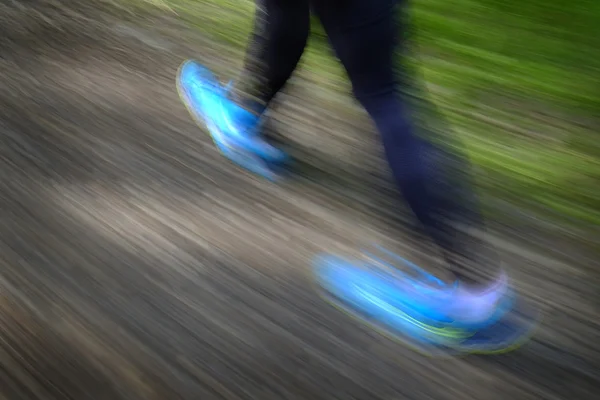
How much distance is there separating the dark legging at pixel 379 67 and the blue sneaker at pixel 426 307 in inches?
4.1

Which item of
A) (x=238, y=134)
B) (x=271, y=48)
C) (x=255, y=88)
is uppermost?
(x=271, y=48)

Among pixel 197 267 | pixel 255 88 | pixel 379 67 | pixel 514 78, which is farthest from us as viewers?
pixel 514 78

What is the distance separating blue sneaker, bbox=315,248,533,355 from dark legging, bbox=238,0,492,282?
0.10 meters

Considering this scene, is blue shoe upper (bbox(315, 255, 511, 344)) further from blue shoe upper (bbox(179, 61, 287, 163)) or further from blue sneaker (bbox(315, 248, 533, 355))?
blue shoe upper (bbox(179, 61, 287, 163))

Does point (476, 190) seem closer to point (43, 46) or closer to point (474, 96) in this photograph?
point (474, 96)

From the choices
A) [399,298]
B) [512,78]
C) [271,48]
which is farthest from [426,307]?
[512,78]

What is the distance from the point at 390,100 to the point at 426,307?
Answer: 37cm

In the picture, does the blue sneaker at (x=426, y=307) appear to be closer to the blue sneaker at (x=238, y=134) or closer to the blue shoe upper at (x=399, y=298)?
the blue shoe upper at (x=399, y=298)

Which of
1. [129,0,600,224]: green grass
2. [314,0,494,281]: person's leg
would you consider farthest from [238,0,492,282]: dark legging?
[129,0,600,224]: green grass

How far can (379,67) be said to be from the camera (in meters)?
1.01

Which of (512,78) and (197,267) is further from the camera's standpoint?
(512,78)

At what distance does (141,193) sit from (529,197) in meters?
0.83

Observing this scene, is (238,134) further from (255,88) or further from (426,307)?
(426,307)

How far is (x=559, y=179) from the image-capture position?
4.57ft
